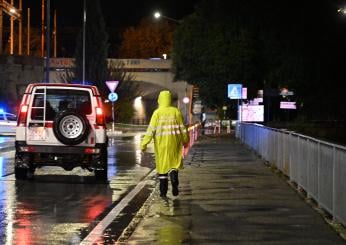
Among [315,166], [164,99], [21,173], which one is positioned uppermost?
[164,99]

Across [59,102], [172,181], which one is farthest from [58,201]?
[59,102]

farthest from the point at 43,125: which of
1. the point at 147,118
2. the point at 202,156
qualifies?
the point at 147,118

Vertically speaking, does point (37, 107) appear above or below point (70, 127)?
above

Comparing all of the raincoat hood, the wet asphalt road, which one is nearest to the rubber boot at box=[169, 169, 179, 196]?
the wet asphalt road

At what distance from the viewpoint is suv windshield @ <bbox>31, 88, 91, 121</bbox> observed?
51.1 ft

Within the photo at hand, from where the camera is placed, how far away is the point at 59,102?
16641mm

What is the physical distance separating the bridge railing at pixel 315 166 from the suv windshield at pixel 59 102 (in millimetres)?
4629

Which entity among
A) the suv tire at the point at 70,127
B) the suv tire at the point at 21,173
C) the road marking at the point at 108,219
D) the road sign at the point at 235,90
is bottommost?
the road marking at the point at 108,219

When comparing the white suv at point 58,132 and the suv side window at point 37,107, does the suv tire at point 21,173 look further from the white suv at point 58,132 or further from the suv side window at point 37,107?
the suv side window at point 37,107

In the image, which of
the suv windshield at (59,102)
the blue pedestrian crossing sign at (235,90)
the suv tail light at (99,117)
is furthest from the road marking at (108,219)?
the blue pedestrian crossing sign at (235,90)

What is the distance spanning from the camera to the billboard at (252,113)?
41500 millimetres

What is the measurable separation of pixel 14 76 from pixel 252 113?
2891 centimetres

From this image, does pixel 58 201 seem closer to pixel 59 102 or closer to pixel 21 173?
pixel 21 173

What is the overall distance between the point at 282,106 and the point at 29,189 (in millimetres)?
38392
